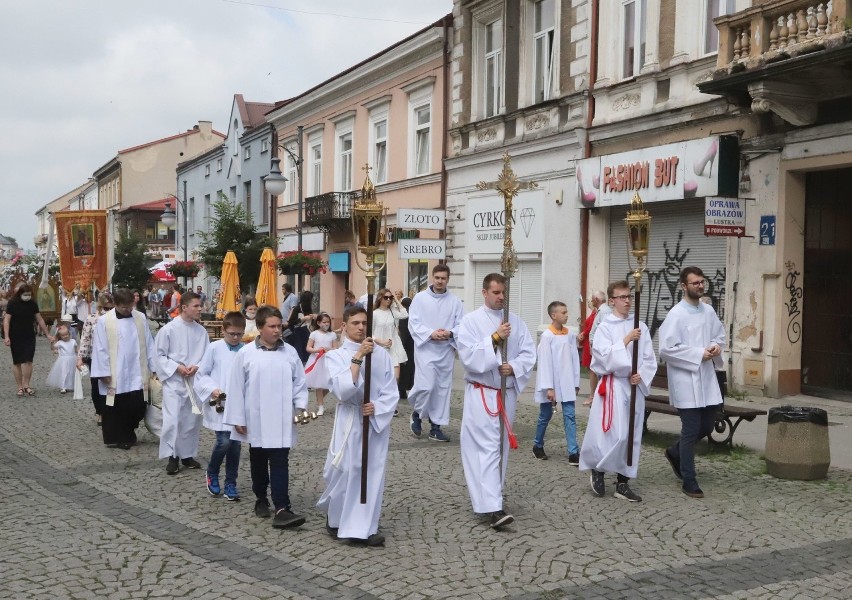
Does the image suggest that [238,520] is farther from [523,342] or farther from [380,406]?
[523,342]

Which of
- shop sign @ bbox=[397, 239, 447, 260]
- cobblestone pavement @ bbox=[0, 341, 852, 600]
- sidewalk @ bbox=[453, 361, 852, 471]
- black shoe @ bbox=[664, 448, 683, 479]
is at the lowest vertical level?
sidewalk @ bbox=[453, 361, 852, 471]

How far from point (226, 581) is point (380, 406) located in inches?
60.9

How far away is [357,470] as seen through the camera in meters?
6.33

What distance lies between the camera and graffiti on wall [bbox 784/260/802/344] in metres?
13.5

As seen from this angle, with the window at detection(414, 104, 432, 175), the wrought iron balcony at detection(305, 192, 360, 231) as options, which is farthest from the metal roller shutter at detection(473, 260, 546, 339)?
Answer: the wrought iron balcony at detection(305, 192, 360, 231)

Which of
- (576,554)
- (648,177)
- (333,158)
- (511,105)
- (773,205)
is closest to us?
(576,554)

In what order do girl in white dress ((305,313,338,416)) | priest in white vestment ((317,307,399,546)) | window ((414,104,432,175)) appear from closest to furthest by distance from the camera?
priest in white vestment ((317,307,399,546)) → girl in white dress ((305,313,338,416)) → window ((414,104,432,175))

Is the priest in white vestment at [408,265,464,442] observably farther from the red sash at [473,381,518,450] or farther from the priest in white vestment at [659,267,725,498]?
the red sash at [473,381,518,450]

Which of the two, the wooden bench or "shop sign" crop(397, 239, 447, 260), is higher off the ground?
"shop sign" crop(397, 239, 447, 260)

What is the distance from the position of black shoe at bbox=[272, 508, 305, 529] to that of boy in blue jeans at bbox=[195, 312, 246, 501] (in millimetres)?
886

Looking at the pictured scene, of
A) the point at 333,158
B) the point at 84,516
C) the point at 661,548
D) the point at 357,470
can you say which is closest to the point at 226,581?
the point at 357,470

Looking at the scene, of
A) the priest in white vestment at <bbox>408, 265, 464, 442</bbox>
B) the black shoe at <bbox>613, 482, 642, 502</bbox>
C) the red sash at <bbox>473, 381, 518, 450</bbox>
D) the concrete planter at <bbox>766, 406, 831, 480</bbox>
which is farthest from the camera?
the priest in white vestment at <bbox>408, 265, 464, 442</bbox>

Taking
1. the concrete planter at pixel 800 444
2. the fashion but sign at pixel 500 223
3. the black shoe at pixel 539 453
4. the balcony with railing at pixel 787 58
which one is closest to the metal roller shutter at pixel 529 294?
the fashion but sign at pixel 500 223

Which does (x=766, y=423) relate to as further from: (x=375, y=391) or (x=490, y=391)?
(x=375, y=391)
